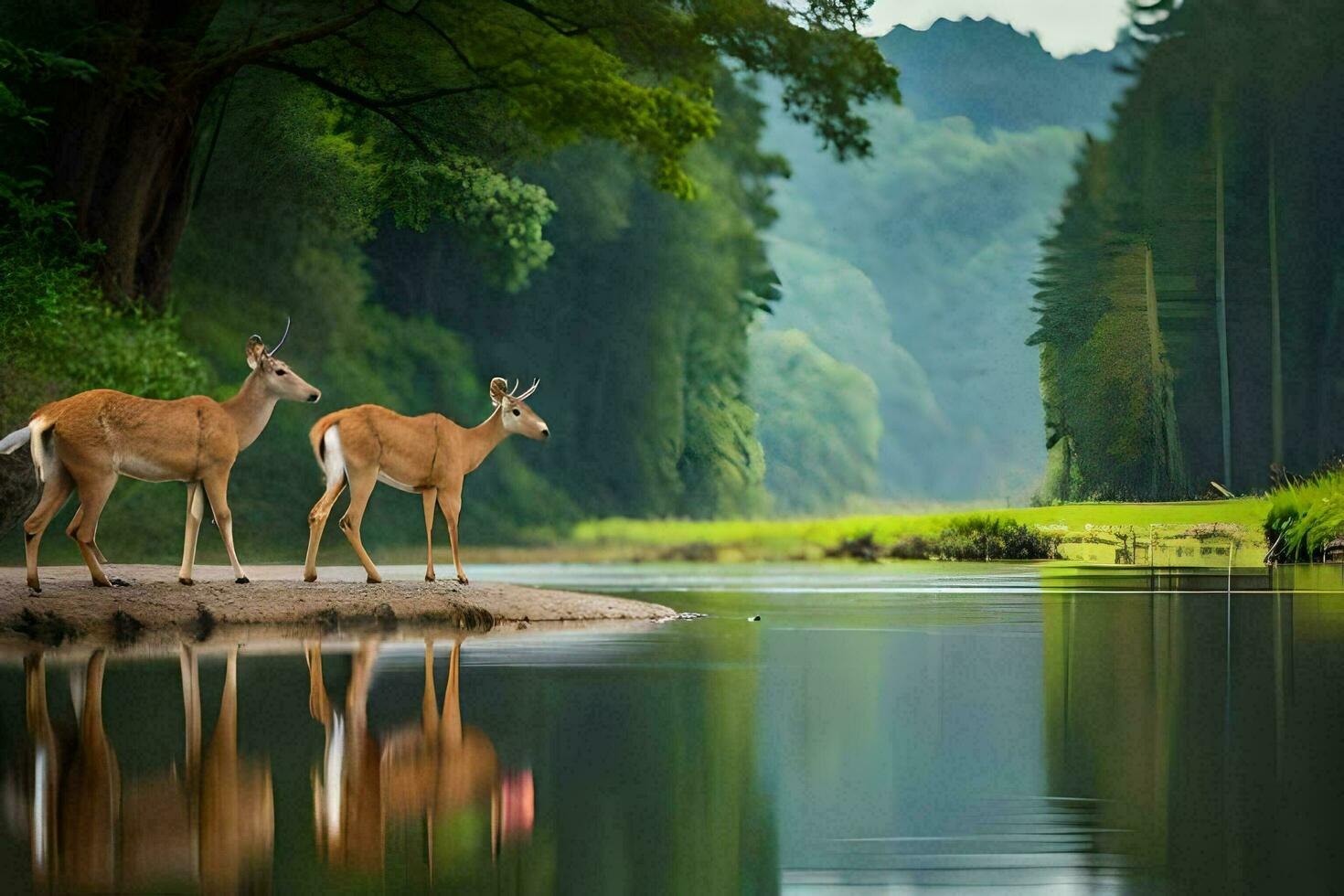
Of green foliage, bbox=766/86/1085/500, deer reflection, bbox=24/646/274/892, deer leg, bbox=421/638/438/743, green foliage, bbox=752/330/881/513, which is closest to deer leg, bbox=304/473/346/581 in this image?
deer leg, bbox=421/638/438/743

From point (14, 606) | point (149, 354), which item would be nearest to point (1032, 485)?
point (149, 354)

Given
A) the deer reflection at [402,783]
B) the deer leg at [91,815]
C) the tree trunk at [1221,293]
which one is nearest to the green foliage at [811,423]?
the tree trunk at [1221,293]

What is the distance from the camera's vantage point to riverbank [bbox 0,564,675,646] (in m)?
7.95

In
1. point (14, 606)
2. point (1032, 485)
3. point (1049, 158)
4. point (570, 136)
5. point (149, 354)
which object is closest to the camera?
point (14, 606)

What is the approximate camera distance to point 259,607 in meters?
8.59

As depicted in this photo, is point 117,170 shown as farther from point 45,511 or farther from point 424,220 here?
point 45,511

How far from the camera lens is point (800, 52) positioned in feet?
45.3

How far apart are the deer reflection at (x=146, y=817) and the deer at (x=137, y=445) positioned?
4112mm

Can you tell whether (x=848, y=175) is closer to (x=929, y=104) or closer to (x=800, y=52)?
(x=929, y=104)

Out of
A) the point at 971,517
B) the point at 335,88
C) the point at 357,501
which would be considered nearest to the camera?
the point at 357,501

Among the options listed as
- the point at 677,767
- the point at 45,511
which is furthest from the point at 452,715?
the point at 45,511

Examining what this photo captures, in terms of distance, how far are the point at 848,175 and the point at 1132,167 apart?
3.24 m

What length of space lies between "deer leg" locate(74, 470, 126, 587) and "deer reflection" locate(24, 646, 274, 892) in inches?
155

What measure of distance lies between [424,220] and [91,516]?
280 inches
